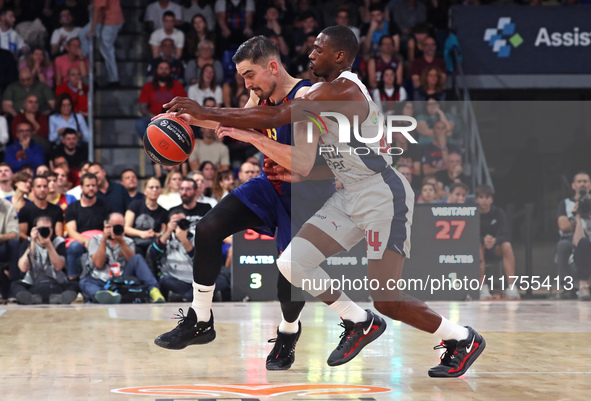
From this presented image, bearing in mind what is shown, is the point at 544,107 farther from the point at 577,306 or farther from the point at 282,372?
the point at 282,372

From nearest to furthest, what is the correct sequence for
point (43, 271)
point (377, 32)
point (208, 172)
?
point (43, 271)
point (208, 172)
point (377, 32)

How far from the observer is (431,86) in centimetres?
1242

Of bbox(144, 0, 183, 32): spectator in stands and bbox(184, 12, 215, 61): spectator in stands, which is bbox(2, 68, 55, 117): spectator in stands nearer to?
bbox(144, 0, 183, 32): spectator in stands

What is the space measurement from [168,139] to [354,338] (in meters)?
1.51

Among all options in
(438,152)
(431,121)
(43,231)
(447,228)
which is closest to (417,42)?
(431,121)

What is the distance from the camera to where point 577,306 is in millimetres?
8961

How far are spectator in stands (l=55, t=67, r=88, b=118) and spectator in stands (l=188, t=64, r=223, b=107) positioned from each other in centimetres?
157

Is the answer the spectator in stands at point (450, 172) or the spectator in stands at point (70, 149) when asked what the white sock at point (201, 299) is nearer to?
the spectator in stands at point (450, 172)

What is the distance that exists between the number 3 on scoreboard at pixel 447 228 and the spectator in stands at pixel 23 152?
5.53 m

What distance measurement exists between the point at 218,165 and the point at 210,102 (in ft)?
2.86

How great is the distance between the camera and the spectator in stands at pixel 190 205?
9.70m

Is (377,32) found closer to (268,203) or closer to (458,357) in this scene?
(268,203)

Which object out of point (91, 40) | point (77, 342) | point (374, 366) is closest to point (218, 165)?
point (91, 40)

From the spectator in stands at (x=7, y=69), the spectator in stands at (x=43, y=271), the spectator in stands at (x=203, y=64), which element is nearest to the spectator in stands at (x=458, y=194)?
the spectator in stands at (x=203, y=64)
